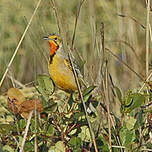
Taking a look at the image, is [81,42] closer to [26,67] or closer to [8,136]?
[26,67]

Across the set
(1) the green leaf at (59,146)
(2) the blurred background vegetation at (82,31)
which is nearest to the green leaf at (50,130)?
(1) the green leaf at (59,146)

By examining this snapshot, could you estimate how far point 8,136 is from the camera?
204cm

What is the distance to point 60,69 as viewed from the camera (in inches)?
116

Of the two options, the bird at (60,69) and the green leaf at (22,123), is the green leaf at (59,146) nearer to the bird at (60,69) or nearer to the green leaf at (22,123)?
the green leaf at (22,123)

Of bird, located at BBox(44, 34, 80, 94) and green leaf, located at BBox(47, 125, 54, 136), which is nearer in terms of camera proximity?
green leaf, located at BBox(47, 125, 54, 136)

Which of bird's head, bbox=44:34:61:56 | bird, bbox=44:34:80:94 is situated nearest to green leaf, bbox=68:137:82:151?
bird, bbox=44:34:80:94

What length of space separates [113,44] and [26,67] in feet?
3.72

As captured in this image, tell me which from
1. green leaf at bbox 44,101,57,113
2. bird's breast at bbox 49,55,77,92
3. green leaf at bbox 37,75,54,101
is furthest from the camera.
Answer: bird's breast at bbox 49,55,77,92

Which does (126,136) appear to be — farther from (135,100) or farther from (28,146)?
(28,146)

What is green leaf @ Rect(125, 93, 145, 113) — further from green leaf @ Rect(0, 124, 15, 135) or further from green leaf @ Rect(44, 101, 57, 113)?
green leaf @ Rect(0, 124, 15, 135)

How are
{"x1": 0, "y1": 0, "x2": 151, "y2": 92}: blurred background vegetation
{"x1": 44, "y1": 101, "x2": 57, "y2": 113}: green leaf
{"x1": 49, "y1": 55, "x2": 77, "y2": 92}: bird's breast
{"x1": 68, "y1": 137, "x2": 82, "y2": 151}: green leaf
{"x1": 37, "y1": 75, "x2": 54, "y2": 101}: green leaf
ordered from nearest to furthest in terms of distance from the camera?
{"x1": 44, "y1": 101, "x2": 57, "y2": 113}: green leaf, {"x1": 68, "y1": 137, "x2": 82, "y2": 151}: green leaf, {"x1": 37, "y1": 75, "x2": 54, "y2": 101}: green leaf, {"x1": 49, "y1": 55, "x2": 77, "y2": 92}: bird's breast, {"x1": 0, "y1": 0, "x2": 151, "y2": 92}: blurred background vegetation

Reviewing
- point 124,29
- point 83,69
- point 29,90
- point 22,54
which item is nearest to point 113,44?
point 124,29

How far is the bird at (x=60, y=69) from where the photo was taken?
9.39ft

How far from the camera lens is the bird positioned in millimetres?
2863
